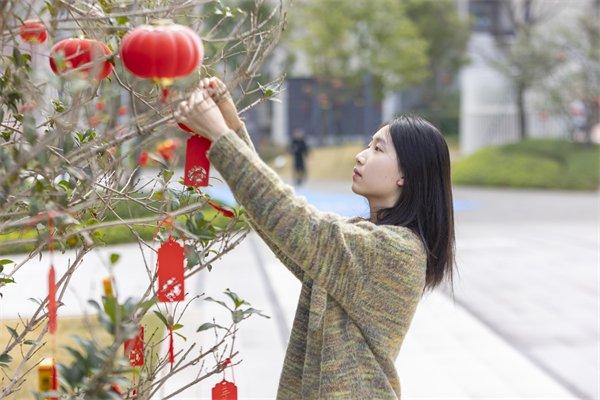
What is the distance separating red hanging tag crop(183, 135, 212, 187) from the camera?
6.42 ft

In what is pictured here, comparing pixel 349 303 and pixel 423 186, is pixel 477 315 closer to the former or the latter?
pixel 423 186

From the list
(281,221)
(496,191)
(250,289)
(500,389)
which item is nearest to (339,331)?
(281,221)

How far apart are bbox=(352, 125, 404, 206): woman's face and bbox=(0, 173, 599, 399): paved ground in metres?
0.49

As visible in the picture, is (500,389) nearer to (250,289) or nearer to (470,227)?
(250,289)

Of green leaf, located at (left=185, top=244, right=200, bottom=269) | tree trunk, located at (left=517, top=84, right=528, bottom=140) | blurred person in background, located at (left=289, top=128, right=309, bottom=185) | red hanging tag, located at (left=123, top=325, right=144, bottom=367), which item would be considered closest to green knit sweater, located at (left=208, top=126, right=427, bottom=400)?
green leaf, located at (left=185, top=244, right=200, bottom=269)

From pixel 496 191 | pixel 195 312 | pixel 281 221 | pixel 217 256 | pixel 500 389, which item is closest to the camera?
pixel 281 221

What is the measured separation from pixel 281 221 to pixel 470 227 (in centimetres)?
1132

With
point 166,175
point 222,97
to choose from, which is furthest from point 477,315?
point 222,97

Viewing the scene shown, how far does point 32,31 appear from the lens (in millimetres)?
1934

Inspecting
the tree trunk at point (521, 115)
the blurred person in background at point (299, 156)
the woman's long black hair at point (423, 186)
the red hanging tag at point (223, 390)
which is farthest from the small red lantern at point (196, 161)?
the tree trunk at point (521, 115)


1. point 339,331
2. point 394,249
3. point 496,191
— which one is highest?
point 394,249

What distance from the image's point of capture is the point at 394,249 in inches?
83.0

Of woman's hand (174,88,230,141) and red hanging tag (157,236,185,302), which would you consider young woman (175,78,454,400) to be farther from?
red hanging tag (157,236,185,302)

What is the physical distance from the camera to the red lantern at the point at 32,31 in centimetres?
190
